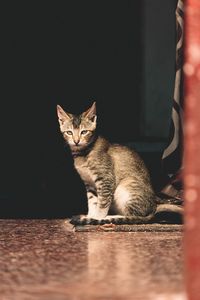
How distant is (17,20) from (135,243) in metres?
3.07

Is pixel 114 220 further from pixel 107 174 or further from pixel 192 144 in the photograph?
pixel 192 144

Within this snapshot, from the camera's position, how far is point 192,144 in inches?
130

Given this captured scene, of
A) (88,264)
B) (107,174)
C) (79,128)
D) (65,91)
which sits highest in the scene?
(65,91)

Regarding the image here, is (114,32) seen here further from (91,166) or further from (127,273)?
(127,273)

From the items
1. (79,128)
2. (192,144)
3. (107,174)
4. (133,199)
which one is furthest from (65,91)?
(192,144)

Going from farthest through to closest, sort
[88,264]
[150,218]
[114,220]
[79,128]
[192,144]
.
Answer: [79,128]
[150,218]
[114,220]
[88,264]
[192,144]

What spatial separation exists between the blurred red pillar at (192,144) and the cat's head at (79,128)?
11.0 ft

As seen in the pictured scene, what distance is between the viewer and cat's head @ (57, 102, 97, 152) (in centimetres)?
663

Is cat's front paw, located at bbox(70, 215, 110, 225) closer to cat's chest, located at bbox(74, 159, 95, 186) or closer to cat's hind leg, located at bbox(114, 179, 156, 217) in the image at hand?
cat's hind leg, located at bbox(114, 179, 156, 217)

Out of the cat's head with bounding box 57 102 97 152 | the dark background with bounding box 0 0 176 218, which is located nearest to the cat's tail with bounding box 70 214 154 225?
the cat's head with bounding box 57 102 97 152

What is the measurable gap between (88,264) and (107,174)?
79.7 inches

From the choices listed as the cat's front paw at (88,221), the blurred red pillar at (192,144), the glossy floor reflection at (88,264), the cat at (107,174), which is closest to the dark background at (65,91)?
the cat at (107,174)

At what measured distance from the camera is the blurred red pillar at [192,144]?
10.8 ft

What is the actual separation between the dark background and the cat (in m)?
0.72
